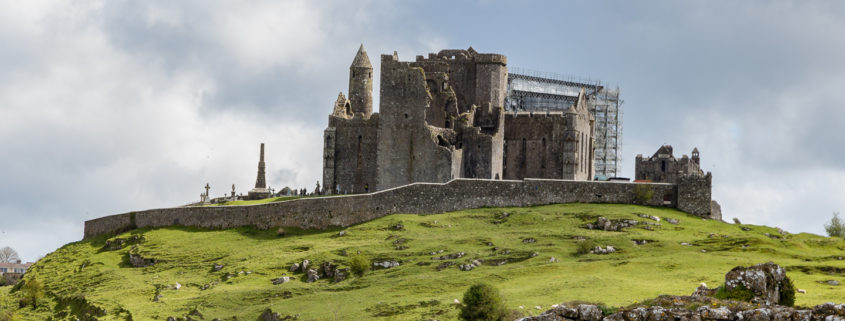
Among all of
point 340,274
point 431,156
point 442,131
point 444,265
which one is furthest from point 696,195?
point 340,274

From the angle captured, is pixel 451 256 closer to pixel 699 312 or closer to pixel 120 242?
pixel 120 242

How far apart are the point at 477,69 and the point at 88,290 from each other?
38538 mm

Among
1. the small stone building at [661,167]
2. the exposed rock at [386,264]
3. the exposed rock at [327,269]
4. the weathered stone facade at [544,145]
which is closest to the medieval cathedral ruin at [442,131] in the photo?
the weathered stone facade at [544,145]

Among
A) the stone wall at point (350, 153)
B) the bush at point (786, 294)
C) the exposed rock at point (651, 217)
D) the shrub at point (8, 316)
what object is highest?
the stone wall at point (350, 153)

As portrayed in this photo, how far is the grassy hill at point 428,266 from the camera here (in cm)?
5144

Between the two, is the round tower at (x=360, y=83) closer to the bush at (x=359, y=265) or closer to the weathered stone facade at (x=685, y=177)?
the weathered stone facade at (x=685, y=177)

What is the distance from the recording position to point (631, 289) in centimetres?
4819

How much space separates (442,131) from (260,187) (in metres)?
21.0

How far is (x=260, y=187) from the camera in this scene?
102 metres

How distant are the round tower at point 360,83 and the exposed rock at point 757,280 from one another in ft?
232

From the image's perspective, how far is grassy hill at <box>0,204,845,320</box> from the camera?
51.4 m

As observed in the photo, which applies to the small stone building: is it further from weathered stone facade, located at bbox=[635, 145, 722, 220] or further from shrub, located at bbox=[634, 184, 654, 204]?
shrub, located at bbox=[634, 184, 654, 204]

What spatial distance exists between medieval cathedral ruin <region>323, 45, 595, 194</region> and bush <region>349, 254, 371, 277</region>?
23485 mm

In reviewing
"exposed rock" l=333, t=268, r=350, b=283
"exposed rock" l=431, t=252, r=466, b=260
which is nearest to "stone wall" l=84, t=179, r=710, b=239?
"exposed rock" l=333, t=268, r=350, b=283
